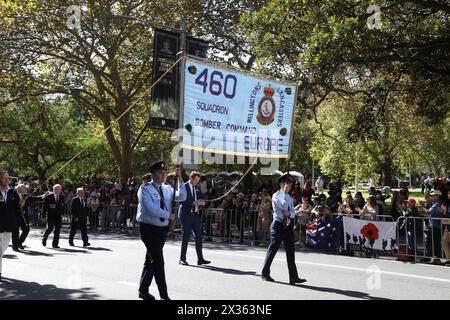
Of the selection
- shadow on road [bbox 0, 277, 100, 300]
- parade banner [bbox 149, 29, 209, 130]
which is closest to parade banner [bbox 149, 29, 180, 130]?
parade banner [bbox 149, 29, 209, 130]

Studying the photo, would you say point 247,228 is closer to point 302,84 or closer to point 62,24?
point 302,84

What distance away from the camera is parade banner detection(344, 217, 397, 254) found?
13.8 meters

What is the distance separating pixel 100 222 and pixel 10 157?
22769 millimetres

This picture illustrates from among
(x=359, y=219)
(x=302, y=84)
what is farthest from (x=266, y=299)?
(x=302, y=84)

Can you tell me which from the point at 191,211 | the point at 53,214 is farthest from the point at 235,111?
the point at 53,214

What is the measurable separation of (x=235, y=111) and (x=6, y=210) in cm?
436

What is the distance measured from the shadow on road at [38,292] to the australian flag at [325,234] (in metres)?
7.89

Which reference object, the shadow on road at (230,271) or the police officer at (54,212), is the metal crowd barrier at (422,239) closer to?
the shadow on road at (230,271)

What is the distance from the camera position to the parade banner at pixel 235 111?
9.70 m

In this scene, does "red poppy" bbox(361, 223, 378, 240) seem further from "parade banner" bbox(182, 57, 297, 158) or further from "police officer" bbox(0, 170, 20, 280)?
"police officer" bbox(0, 170, 20, 280)

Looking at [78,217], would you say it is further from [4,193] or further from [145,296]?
[145,296]

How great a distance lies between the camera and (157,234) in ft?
25.1

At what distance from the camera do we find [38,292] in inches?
335

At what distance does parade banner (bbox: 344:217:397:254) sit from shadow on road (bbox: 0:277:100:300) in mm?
7904
